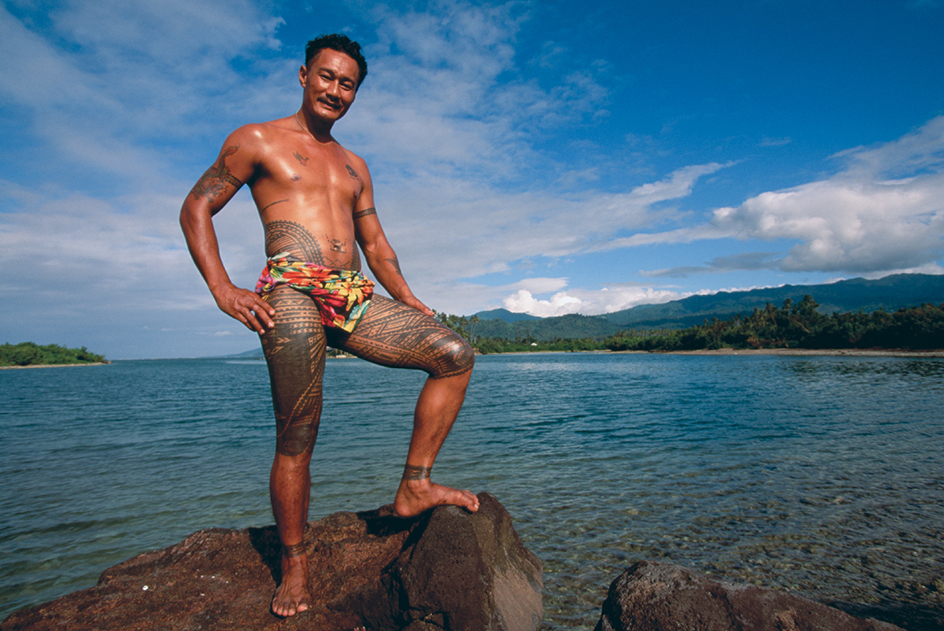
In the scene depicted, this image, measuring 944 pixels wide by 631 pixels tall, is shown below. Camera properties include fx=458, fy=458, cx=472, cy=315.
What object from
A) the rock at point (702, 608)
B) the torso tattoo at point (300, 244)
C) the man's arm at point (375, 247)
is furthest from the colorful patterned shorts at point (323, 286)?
the rock at point (702, 608)

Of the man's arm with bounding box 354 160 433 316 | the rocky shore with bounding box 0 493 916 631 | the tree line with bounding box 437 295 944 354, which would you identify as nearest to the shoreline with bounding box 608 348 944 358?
the tree line with bounding box 437 295 944 354

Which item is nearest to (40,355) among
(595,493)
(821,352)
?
Answer: (595,493)

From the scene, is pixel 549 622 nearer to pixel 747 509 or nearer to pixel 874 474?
pixel 747 509

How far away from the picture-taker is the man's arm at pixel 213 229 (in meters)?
2.65

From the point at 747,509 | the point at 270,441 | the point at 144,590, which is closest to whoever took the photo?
the point at 144,590

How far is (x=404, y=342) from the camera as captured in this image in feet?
10.2

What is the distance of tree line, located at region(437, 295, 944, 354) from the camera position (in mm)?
70688

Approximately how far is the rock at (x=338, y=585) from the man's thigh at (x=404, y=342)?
1.10 meters

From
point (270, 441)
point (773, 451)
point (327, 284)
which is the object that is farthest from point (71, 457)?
point (773, 451)

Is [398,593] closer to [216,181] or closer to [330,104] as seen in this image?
[216,181]

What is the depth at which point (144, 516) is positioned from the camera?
7043 mm

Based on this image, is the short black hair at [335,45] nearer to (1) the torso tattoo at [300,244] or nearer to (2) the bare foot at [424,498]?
(1) the torso tattoo at [300,244]

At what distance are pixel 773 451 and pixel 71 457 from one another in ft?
57.4

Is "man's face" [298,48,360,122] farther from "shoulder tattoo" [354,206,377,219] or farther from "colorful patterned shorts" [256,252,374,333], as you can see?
"colorful patterned shorts" [256,252,374,333]
